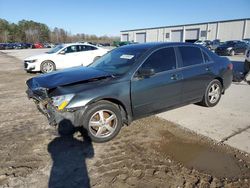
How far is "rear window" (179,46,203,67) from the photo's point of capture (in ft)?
15.5

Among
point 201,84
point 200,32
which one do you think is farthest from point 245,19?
point 201,84

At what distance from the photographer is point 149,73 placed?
3.91 m

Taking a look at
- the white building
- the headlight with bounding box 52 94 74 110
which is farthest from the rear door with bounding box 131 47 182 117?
the white building

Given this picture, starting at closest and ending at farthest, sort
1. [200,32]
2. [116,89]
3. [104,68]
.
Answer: [116,89], [104,68], [200,32]

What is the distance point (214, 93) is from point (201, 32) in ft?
167

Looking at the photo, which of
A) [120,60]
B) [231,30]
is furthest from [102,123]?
[231,30]

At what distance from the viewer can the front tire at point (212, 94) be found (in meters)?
5.26

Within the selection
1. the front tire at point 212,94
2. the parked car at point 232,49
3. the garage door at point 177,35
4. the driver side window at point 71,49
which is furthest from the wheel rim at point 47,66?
the garage door at point 177,35

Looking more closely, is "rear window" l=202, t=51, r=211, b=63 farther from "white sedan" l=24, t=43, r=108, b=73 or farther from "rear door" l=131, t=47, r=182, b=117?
"white sedan" l=24, t=43, r=108, b=73

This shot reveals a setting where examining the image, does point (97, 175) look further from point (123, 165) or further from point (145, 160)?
point (145, 160)

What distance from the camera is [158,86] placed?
4188 millimetres

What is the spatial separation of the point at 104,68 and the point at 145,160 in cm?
212

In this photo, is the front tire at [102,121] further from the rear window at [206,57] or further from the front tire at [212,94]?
the rear window at [206,57]

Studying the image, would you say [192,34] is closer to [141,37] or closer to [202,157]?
[141,37]
